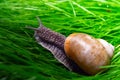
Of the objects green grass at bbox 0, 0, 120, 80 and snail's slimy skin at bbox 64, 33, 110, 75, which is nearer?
green grass at bbox 0, 0, 120, 80

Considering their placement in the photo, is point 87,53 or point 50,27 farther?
point 50,27

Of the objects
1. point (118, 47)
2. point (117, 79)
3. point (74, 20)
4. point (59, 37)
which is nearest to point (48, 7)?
point (74, 20)

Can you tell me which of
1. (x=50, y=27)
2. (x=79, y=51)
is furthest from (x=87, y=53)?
(x=50, y=27)

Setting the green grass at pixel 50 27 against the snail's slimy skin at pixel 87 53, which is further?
the snail's slimy skin at pixel 87 53

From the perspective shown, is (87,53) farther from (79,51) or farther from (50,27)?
(50,27)

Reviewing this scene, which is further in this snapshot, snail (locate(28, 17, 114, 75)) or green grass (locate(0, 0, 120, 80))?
snail (locate(28, 17, 114, 75))
